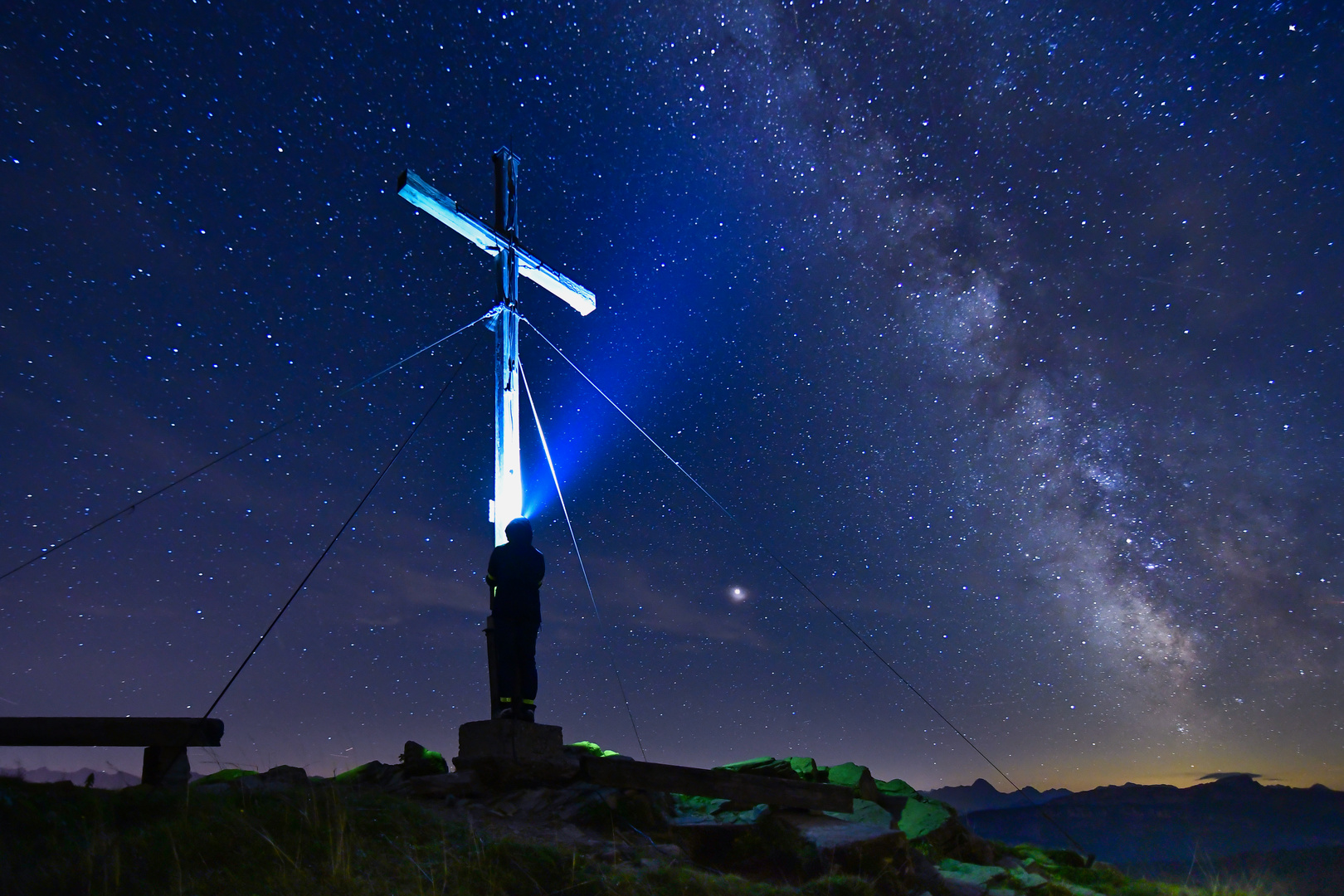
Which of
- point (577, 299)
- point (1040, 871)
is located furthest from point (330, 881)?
point (577, 299)

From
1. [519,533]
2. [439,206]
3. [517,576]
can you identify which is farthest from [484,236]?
[517,576]

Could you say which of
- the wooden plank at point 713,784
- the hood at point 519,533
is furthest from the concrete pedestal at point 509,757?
the hood at point 519,533

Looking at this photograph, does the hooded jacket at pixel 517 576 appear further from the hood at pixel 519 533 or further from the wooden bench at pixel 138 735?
the wooden bench at pixel 138 735

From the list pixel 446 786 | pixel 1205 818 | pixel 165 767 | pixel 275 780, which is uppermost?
pixel 165 767

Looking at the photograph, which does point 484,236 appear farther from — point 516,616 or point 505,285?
point 516,616

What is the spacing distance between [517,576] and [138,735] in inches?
130

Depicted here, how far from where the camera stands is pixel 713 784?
6410 mm

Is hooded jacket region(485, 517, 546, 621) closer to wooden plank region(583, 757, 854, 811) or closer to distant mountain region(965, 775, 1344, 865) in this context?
wooden plank region(583, 757, 854, 811)

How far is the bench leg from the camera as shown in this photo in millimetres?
5250

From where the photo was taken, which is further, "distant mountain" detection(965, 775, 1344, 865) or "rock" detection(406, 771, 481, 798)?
"distant mountain" detection(965, 775, 1344, 865)

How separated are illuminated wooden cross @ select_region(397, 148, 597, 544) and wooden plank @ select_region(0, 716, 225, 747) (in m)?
3.49

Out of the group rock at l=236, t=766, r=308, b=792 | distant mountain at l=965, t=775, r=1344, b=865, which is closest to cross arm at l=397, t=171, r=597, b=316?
rock at l=236, t=766, r=308, b=792

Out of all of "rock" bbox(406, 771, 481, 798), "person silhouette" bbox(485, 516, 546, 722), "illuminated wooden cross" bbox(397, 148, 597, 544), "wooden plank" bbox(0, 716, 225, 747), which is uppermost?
"illuminated wooden cross" bbox(397, 148, 597, 544)

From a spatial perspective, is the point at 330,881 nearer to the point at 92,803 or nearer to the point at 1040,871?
the point at 92,803
